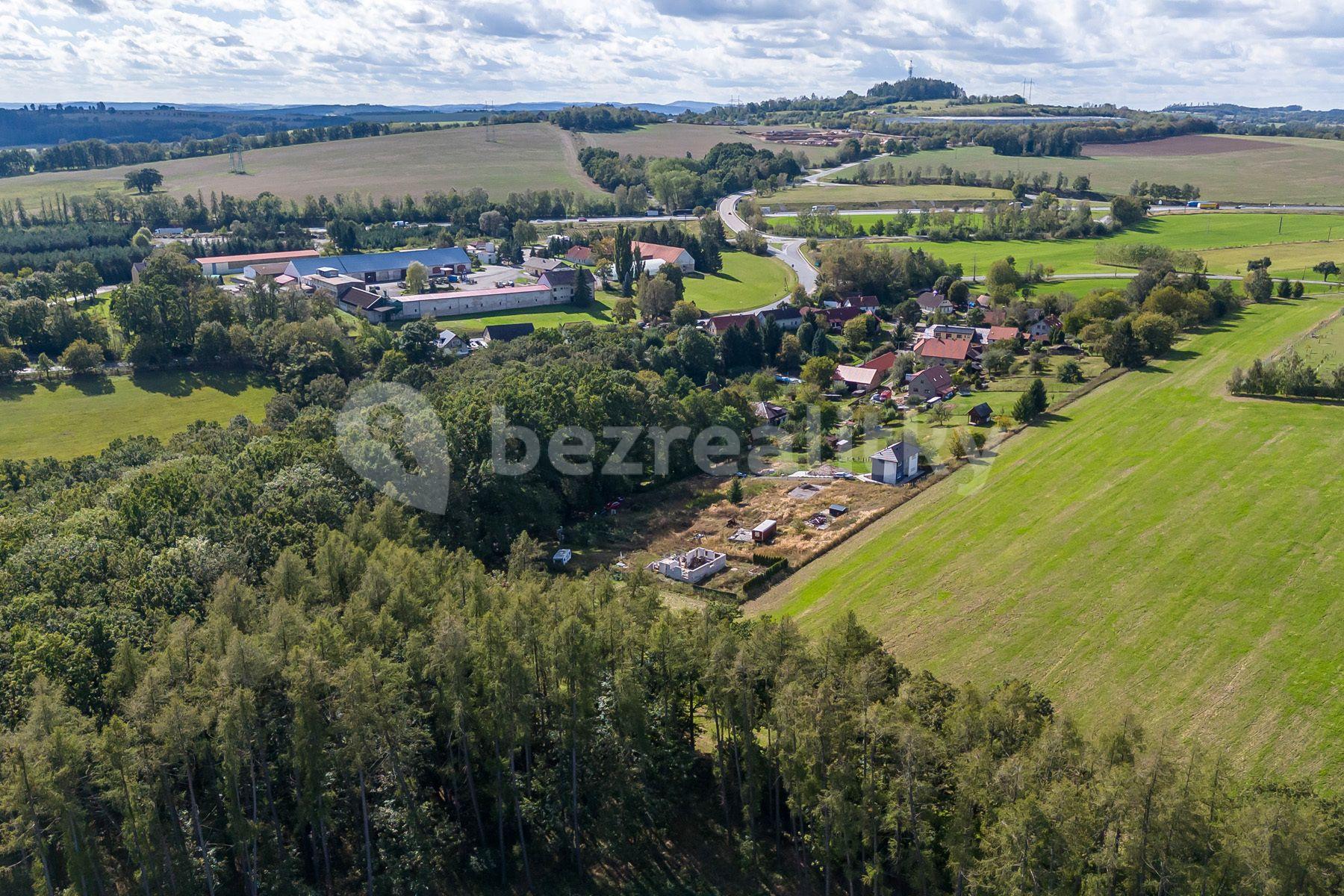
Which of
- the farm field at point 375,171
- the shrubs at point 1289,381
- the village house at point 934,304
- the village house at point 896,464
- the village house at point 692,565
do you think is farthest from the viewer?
the farm field at point 375,171

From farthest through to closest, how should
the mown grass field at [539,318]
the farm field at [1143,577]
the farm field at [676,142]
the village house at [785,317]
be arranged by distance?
the farm field at [676,142] → the mown grass field at [539,318] → the village house at [785,317] → the farm field at [1143,577]

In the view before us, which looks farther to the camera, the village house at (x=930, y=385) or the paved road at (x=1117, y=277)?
the paved road at (x=1117, y=277)

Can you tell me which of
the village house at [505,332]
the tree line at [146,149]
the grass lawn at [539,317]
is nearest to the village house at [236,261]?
the grass lawn at [539,317]

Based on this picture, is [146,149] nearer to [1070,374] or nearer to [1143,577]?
[1070,374]

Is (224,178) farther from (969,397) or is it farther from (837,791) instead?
(837,791)

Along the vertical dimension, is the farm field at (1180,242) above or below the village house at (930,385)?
above

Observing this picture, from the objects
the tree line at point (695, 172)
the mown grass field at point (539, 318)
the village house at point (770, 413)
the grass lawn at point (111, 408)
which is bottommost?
the grass lawn at point (111, 408)

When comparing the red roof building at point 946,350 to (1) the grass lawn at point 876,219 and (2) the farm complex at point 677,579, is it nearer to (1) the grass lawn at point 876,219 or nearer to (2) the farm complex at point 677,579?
(2) the farm complex at point 677,579
